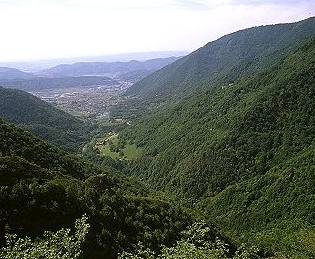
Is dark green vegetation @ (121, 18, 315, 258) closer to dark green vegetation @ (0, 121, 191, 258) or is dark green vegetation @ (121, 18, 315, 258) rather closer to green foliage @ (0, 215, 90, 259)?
dark green vegetation @ (0, 121, 191, 258)

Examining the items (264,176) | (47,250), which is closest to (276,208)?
(264,176)

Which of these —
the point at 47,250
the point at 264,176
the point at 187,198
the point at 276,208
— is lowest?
the point at 187,198

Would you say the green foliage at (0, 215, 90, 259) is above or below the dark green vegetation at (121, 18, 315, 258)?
above

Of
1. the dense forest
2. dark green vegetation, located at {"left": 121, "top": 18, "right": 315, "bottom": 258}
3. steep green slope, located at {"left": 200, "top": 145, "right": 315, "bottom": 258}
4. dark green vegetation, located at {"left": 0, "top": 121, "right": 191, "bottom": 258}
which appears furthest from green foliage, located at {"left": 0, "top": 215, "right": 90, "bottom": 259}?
dark green vegetation, located at {"left": 121, "top": 18, "right": 315, "bottom": 258}

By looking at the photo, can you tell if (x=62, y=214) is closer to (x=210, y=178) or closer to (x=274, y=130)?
(x=210, y=178)

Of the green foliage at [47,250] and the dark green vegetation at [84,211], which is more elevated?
the green foliage at [47,250]

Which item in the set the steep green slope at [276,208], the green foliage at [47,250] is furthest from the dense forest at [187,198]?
the steep green slope at [276,208]

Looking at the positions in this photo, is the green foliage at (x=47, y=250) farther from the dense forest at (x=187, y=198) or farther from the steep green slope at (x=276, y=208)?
the steep green slope at (x=276, y=208)

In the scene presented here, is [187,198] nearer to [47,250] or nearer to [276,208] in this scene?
[276,208]

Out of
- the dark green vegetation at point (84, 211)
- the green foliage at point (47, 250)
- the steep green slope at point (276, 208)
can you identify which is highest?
the green foliage at point (47, 250)

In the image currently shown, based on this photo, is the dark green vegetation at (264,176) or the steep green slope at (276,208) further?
the dark green vegetation at (264,176)

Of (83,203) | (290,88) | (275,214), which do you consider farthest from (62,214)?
(290,88)

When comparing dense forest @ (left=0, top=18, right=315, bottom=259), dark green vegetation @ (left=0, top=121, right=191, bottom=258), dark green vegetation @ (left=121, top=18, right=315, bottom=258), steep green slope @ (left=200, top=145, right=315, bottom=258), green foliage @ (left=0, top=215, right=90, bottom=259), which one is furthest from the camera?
dark green vegetation @ (left=121, top=18, right=315, bottom=258)
